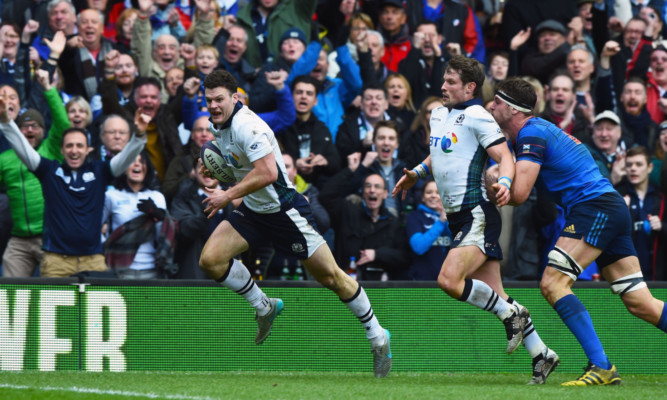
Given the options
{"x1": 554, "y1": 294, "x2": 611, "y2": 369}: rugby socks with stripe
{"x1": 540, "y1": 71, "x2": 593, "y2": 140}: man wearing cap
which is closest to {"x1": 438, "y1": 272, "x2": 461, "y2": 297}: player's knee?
{"x1": 554, "y1": 294, "x2": 611, "y2": 369}: rugby socks with stripe

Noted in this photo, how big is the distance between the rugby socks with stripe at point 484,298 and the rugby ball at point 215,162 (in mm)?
2178

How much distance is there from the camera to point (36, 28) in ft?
43.9

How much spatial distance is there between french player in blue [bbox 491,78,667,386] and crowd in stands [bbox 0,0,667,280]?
2.76 meters

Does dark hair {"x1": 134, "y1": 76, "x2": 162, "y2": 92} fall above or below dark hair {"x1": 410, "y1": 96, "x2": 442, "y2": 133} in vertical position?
above

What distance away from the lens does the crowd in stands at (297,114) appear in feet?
37.1

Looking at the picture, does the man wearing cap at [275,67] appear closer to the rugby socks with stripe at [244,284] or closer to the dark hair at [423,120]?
the dark hair at [423,120]

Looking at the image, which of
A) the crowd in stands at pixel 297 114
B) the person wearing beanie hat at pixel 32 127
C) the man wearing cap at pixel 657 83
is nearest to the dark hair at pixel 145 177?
the crowd in stands at pixel 297 114

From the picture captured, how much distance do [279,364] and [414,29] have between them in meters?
6.50

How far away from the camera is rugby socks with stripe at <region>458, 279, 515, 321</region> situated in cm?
857

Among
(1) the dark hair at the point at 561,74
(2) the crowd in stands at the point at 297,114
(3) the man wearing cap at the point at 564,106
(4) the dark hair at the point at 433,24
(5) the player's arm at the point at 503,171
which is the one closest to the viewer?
(5) the player's arm at the point at 503,171

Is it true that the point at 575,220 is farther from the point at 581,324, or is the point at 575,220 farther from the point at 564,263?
the point at 581,324

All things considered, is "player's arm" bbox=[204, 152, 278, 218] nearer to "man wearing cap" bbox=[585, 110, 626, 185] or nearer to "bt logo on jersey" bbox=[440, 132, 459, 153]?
"bt logo on jersey" bbox=[440, 132, 459, 153]

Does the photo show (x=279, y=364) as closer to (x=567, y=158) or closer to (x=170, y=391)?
(x=170, y=391)

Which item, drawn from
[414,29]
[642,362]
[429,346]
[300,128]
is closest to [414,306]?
[429,346]
